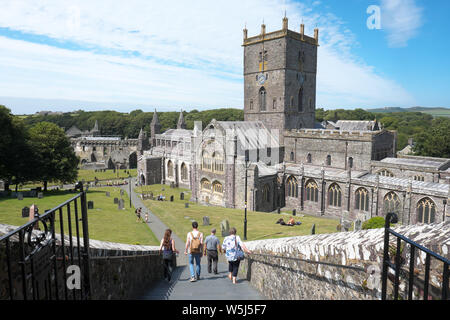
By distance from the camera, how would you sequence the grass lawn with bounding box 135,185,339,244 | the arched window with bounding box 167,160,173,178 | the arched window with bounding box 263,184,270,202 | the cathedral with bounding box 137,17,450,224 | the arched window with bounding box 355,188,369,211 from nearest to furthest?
the grass lawn with bounding box 135,185,339,244
the cathedral with bounding box 137,17,450,224
the arched window with bounding box 355,188,369,211
the arched window with bounding box 263,184,270,202
the arched window with bounding box 167,160,173,178

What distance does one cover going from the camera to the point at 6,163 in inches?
1483

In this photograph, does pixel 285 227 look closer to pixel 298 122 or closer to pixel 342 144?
pixel 342 144

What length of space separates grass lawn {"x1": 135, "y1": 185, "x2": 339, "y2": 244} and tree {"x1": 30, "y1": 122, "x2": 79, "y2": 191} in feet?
43.5

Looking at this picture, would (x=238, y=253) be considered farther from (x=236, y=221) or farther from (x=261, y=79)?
(x=261, y=79)

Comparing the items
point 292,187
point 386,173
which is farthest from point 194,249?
point 386,173

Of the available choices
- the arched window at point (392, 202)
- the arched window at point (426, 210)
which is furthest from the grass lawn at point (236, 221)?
the arched window at point (426, 210)

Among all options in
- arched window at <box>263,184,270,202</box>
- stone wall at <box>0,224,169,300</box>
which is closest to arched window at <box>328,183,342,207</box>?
arched window at <box>263,184,270,202</box>

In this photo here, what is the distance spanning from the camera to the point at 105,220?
1091 inches

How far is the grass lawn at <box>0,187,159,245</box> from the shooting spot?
2298 cm

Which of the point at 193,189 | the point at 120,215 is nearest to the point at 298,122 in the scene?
the point at 193,189

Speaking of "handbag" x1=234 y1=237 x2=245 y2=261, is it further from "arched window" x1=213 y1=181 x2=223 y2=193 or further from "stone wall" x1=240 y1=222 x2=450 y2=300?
"arched window" x1=213 y1=181 x2=223 y2=193

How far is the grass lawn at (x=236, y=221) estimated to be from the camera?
24484mm

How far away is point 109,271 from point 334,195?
103ft
